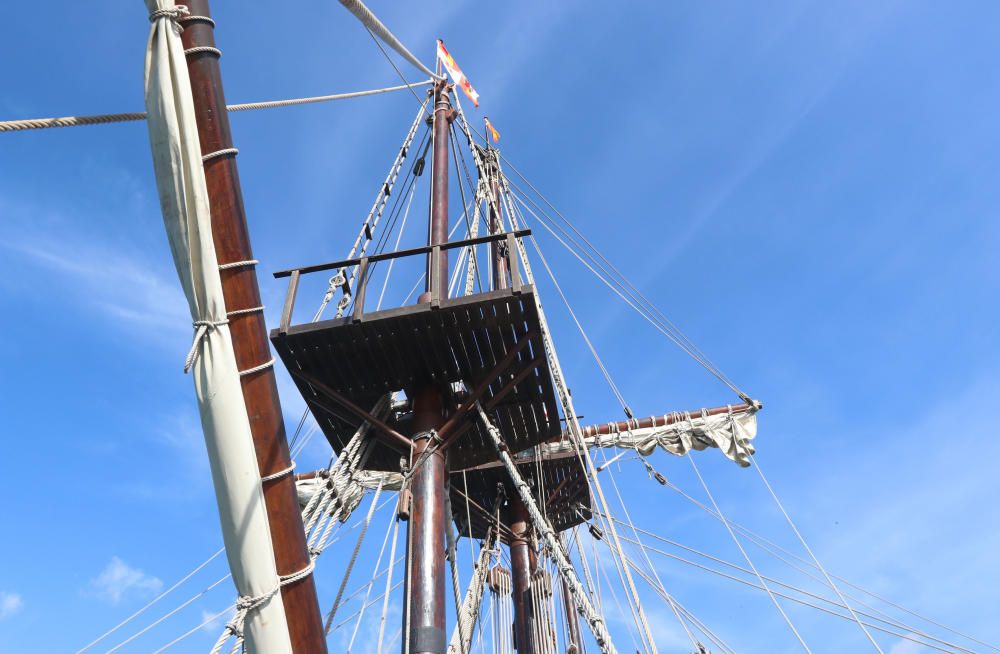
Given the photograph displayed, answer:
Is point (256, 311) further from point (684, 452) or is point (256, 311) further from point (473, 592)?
point (684, 452)

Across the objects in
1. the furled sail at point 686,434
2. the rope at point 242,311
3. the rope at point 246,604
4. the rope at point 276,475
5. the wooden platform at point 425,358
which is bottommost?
the rope at point 246,604

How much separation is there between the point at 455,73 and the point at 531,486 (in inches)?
396

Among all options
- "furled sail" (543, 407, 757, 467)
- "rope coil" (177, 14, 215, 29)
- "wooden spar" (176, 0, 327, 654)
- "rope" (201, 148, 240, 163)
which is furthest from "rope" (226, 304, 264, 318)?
"furled sail" (543, 407, 757, 467)

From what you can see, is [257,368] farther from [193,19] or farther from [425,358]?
[425,358]

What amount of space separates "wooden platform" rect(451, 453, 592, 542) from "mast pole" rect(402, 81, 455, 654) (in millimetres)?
5809

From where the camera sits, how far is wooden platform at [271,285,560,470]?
325 inches

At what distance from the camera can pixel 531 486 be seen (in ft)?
51.7

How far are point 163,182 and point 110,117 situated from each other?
2.59 feet

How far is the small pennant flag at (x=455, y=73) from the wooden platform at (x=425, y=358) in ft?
33.9

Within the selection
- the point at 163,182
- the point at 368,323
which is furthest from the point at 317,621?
the point at 368,323

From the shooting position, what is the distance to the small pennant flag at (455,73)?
17375 millimetres

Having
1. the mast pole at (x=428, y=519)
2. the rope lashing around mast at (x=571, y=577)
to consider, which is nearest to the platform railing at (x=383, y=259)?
the mast pole at (x=428, y=519)

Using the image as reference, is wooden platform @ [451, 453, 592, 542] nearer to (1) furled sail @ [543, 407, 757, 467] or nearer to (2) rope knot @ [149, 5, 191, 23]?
(1) furled sail @ [543, 407, 757, 467]

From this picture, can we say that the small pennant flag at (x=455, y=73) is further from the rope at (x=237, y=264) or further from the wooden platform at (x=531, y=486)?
the rope at (x=237, y=264)
